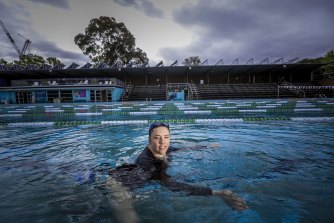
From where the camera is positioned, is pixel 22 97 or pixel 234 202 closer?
pixel 234 202

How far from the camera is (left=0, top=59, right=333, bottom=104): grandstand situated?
27750 mm

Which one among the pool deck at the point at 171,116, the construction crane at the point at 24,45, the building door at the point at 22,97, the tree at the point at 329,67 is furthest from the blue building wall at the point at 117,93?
the construction crane at the point at 24,45

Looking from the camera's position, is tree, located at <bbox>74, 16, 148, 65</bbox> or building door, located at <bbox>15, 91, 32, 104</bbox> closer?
building door, located at <bbox>15, 91, 32, 104</bbox>

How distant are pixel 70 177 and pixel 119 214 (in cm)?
140

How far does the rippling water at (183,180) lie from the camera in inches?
85.4

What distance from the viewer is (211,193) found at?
7.55 ft

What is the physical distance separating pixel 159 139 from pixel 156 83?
33.9 m

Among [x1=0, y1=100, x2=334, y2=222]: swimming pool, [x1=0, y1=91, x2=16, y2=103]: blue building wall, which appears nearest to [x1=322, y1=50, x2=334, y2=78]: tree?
[x1=0, y1=100, x2=334, y2=222]: swimming pool

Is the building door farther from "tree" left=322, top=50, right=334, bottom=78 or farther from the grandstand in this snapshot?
"tree" left=322, top=50, right=334, bottom=78

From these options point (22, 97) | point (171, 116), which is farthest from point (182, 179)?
point (22, 97)

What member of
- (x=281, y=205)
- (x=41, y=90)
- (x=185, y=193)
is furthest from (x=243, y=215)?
(x=41, y=90)

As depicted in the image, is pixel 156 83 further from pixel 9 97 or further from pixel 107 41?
pixel 9 97

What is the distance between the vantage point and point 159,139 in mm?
2834

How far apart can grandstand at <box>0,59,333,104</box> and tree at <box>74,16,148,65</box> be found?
6.89 m
